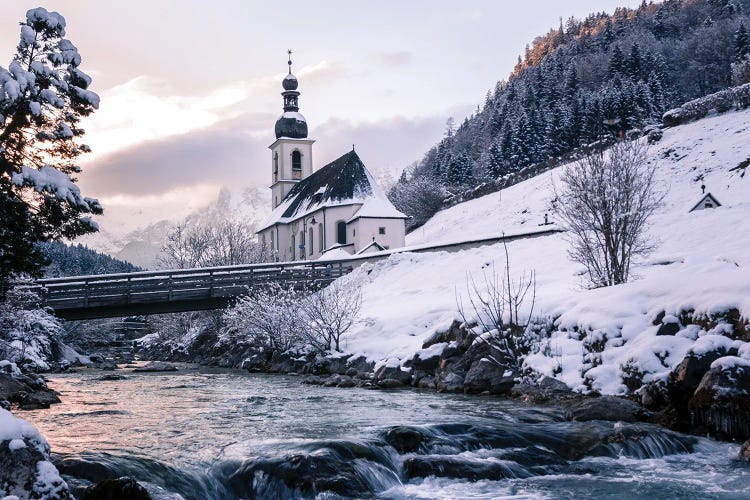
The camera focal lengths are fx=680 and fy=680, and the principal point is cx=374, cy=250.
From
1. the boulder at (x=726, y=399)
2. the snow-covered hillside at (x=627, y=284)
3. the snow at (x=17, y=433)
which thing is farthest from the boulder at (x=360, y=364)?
the snow at (x=17, y=433)

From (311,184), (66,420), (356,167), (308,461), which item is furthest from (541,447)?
(311,184)

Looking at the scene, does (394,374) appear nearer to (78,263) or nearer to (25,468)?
→ (25,468)

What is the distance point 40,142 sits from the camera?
14.5 metres

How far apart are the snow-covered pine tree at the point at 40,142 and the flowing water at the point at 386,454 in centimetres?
373

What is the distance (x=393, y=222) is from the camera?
54.5m

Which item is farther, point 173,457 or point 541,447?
point 541,447

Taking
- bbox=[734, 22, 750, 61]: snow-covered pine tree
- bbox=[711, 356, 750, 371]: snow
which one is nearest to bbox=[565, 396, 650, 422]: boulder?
bbox=[711, 356, 750, 371]: snow

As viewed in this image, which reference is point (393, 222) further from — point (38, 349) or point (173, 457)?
point (173, 457)

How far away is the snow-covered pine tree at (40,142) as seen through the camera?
13.4 m

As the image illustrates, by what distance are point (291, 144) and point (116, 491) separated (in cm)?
6911

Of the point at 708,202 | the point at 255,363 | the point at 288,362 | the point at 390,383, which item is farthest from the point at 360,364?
the point at 708,202

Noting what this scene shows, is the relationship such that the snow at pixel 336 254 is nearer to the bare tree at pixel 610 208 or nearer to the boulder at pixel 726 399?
the bare tree at pixel 610 208

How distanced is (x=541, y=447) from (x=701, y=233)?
65.6 feet

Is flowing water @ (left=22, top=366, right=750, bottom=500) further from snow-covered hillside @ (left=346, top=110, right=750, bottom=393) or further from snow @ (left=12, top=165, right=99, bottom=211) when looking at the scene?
snow @ (left=12, top=165, right=99, bottom=211)
